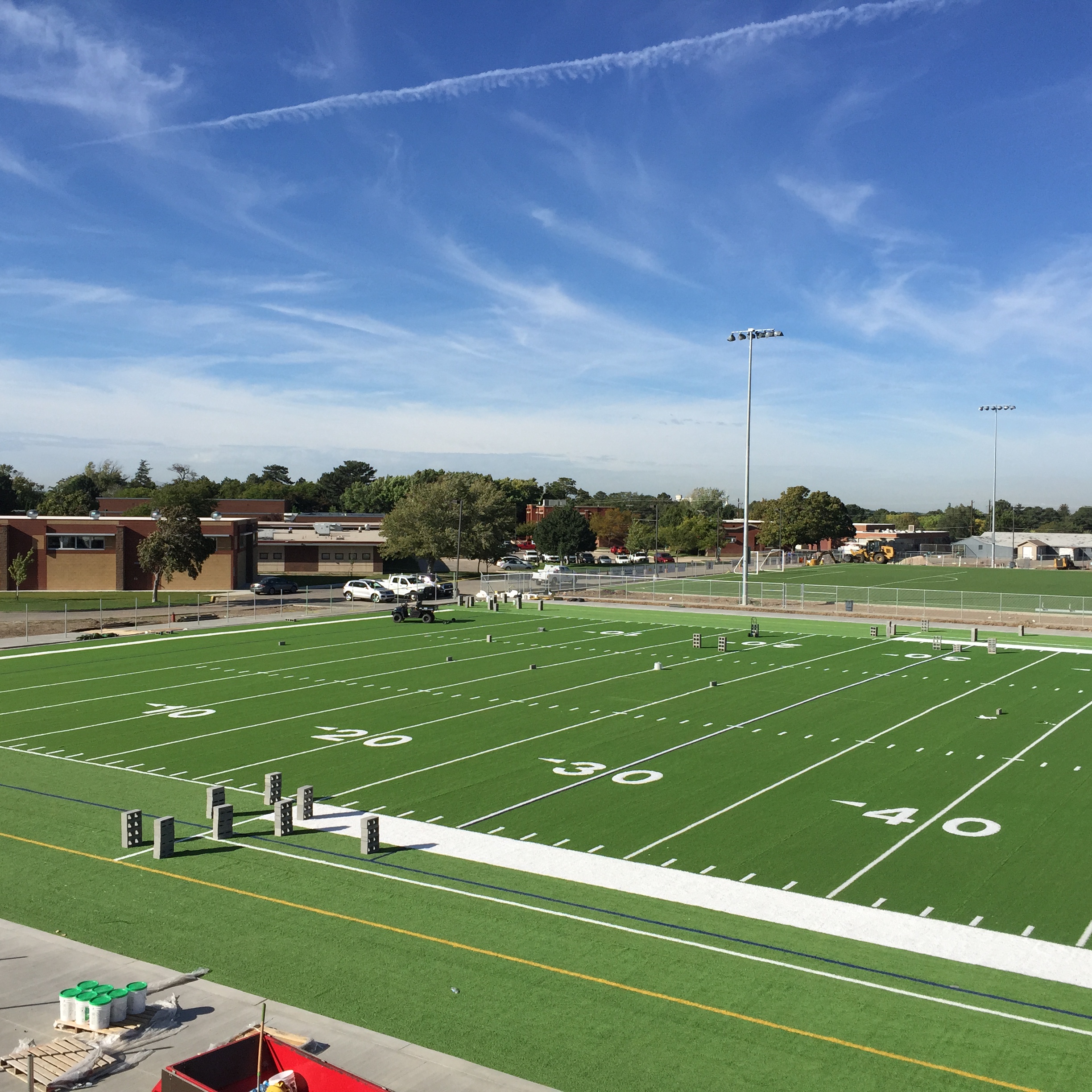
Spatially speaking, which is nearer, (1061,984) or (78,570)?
(1061,984)

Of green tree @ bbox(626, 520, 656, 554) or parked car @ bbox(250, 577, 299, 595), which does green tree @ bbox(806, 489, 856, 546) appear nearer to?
green tree @ bbox(626, 520, 656, 554)

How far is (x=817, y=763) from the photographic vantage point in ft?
71.5

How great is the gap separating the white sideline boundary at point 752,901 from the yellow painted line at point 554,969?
9.11 feet

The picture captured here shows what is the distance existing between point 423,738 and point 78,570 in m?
53.9

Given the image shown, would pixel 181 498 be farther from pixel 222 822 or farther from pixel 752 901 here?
pixel 752 901

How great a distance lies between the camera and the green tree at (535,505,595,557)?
107 metres

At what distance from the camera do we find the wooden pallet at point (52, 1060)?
891 cm

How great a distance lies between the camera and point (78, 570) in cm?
6919

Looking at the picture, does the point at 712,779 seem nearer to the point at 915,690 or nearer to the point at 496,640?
the point at 915,690

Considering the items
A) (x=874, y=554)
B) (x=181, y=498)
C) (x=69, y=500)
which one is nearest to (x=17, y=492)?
(x=69, y=500)

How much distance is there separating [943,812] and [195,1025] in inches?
532

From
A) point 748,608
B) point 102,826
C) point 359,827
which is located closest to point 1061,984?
point 359,827

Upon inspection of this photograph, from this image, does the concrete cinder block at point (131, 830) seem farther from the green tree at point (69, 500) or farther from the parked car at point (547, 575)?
the green tree at point (69, 500)

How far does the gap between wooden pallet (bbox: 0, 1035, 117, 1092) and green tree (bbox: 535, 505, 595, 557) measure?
97.8 metres
